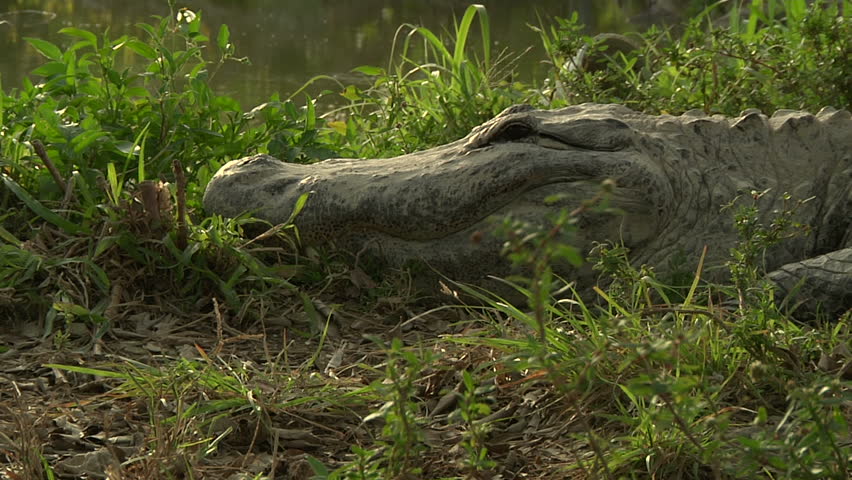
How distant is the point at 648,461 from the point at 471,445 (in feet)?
1.68

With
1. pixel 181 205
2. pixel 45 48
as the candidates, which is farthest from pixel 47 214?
pixel 45 48

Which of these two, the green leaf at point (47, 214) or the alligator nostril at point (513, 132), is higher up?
the alligator nostril at point (513, 132)

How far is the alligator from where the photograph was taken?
3561mm

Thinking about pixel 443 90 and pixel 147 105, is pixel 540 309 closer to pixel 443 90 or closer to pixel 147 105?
pixel 147 105

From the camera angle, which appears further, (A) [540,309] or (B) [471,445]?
(B) [471,445]

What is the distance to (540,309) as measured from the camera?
1.77 metres

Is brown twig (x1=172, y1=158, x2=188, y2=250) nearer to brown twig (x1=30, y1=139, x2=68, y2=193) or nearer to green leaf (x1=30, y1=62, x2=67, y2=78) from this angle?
brown twig (x1=30, y1=139, x2=68, y2=193)

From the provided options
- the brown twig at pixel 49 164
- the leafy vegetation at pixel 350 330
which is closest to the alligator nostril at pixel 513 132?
the leafy vegetation at pixel 350 330

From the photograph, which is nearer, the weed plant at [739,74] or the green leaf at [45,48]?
the green leaf at [45,48]

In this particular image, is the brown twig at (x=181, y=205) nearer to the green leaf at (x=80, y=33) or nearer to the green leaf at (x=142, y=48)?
the green leaf at (x=142, y=48)

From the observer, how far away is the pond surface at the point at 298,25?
9781 millimetres

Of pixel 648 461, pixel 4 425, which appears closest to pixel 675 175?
pixel 648 461

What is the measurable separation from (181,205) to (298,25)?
1025 cm

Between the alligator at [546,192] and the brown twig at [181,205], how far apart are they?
24 cm
